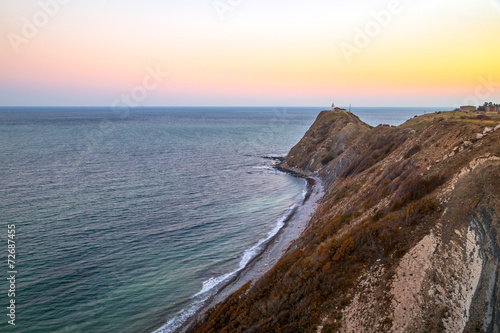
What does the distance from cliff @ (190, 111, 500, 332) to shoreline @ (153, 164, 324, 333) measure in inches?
90.9

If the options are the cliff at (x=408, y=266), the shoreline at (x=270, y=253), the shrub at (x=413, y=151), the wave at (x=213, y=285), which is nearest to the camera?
the cliff at (x=408, y=266)

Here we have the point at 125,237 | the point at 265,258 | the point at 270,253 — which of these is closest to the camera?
the point at 265,258

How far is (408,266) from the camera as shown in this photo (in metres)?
16.5

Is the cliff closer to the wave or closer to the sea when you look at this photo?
the wave

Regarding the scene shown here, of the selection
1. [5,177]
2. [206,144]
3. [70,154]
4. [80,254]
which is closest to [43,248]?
[80,254]

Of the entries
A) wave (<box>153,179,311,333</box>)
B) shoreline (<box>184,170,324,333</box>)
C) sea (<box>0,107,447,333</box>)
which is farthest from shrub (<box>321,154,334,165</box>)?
wave (<box>153,179,311,333</box>)

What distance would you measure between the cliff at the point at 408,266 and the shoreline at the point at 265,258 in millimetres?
2310

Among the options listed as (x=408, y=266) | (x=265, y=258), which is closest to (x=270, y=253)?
(x=265, y=258)

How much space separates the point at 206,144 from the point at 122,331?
99764mm

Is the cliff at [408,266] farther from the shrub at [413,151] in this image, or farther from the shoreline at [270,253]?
the shrub at [413,151]

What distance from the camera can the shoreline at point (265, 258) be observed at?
78.1ft

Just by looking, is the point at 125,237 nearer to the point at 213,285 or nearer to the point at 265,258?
the point at 213,285

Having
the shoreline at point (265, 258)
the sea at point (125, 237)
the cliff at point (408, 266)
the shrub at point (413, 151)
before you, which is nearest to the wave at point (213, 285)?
the shoreline at point (265, 258)

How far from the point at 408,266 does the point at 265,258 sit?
17158 millimetres
